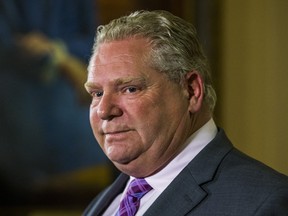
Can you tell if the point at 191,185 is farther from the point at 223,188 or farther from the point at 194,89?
the point at 194,89

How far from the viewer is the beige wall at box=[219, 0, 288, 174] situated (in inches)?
162

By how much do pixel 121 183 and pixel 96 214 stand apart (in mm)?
138

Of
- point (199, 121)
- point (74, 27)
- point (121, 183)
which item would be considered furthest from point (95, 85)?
point (74, 27)

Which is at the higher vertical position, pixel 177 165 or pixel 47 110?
pixel 177 165

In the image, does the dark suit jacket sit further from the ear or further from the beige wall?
the beige wall

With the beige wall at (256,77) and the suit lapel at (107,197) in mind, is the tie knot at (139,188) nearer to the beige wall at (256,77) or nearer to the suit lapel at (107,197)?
the suit lapel at (107,197)

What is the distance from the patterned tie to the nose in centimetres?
26

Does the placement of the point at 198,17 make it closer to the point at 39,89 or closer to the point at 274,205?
the point at 39,89

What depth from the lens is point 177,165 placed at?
2.02 meters

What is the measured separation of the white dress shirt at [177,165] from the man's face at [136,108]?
0.07 feet

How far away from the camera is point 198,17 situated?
426 centimetres

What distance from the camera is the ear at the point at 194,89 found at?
2021mm

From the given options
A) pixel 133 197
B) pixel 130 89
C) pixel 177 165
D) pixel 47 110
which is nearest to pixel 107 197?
pixel 133 197

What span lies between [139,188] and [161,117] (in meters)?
0.26
